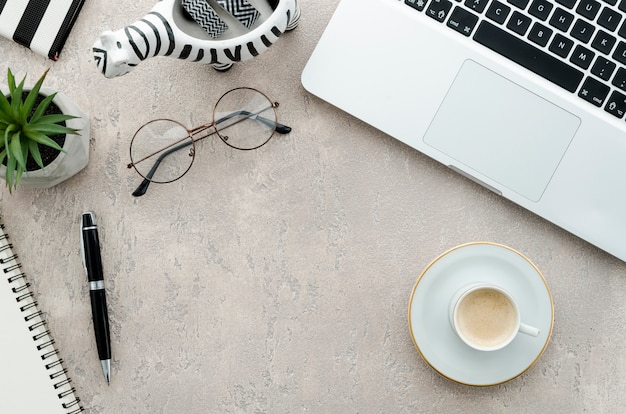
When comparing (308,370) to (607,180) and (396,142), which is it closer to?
(396,142)

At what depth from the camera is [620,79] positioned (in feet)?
2.60

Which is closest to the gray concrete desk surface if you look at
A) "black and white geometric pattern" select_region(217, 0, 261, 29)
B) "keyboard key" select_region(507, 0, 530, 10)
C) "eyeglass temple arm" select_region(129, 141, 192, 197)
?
"eyeglass temple arm" select_region(129, 141, 192, 197)

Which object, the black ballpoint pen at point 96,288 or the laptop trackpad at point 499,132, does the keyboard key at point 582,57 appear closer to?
the laptop trackpad at point 499,132

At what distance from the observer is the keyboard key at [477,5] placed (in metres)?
0.80

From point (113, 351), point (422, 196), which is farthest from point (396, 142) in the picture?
point (113, 351)

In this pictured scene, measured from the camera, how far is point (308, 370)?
0.90 metres

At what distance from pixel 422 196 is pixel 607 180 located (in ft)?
0.75

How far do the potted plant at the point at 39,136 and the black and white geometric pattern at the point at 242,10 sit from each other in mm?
216

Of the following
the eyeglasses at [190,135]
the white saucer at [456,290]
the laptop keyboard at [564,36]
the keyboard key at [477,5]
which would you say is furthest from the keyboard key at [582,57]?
the eyeglasses at [190,135]

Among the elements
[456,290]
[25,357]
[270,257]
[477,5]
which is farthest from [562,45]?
[25,357]

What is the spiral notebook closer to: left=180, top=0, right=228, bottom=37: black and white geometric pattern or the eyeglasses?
the eyeglasses

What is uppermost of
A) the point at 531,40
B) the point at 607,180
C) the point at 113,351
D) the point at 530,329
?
the point at 531,40

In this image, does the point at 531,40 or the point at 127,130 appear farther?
the point at 127,130

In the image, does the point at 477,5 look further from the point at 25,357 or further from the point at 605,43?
the point at 25,357
